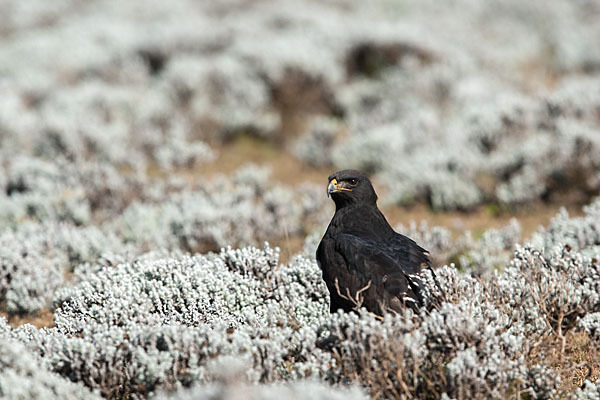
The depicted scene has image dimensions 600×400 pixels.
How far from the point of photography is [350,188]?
4852 millimetres

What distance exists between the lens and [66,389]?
3322 millimetres

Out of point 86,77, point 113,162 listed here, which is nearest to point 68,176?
point 113,162

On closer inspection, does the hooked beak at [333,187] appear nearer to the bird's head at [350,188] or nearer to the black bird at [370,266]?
the bird's head at [350,188]

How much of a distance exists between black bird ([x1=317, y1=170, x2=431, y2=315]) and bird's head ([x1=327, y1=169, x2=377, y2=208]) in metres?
0.18

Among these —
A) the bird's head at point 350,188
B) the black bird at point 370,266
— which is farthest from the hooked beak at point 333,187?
the black bird at point 370,266

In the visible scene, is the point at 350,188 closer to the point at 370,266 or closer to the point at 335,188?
the point at 335,188

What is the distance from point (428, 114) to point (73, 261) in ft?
21.9

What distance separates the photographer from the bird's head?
4.82m

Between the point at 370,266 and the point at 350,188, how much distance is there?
0.93 metres

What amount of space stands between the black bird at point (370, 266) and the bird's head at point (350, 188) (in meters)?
0.18

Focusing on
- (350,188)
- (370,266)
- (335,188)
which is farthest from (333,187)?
(370,266)

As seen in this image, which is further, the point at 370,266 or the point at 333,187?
the point at 333,187

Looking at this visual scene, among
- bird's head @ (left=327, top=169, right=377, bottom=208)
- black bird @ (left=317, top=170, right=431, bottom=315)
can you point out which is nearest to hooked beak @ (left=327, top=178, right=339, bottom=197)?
bird's head @ (left=327, top=169, right=377, bottom=208)

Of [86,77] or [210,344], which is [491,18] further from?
[210,344]
